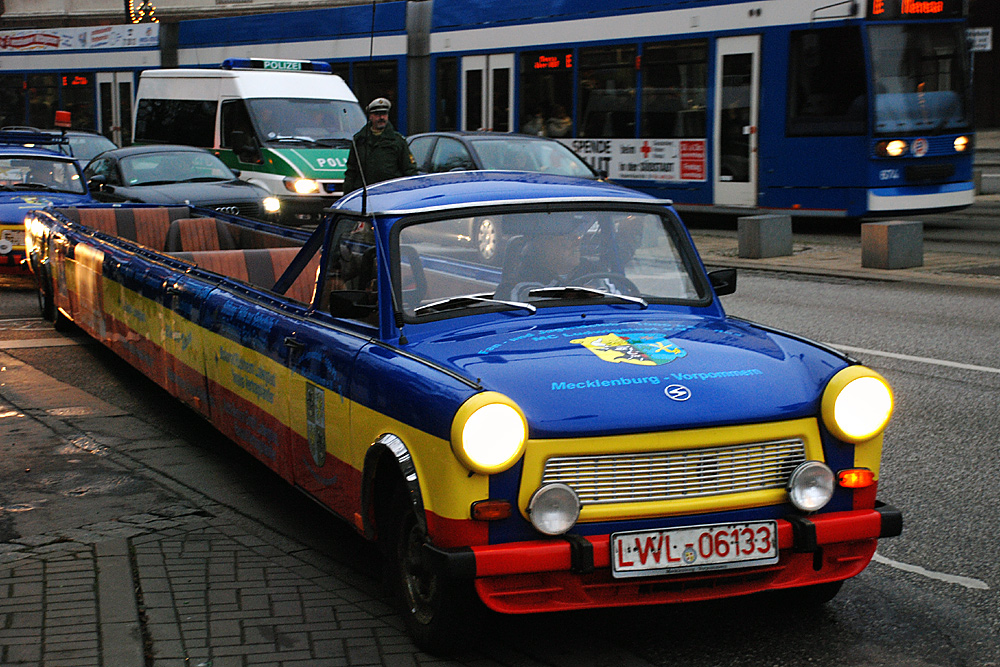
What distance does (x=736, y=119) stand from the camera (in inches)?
739

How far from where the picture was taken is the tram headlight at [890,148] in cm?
1706

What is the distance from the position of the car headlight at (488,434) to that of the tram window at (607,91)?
55.2 ft

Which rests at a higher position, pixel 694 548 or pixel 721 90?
pixel 721 90

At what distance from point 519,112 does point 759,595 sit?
59.7 ft

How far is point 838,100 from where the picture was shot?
1742 cm

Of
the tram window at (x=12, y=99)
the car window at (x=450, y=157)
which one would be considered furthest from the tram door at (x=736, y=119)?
the tram window at (x=12, y=99)

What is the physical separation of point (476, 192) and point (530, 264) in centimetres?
42

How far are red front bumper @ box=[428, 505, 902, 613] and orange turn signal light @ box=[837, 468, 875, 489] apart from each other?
0.29ft

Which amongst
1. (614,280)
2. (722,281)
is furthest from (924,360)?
(614,280)

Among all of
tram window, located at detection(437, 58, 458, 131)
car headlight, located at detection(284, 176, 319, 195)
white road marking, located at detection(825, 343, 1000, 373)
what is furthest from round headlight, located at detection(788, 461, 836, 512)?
Answer: tram window, located at detection(437, 58, 458, 131)

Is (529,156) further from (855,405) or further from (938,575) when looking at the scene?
(855,405)

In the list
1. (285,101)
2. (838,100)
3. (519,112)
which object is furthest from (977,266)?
(285,101)

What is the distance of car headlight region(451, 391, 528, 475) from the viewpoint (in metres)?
3.81

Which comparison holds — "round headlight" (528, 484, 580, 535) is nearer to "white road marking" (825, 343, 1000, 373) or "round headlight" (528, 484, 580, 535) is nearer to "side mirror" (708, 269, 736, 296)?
"side mirror" (708, 269, 736, 296)
